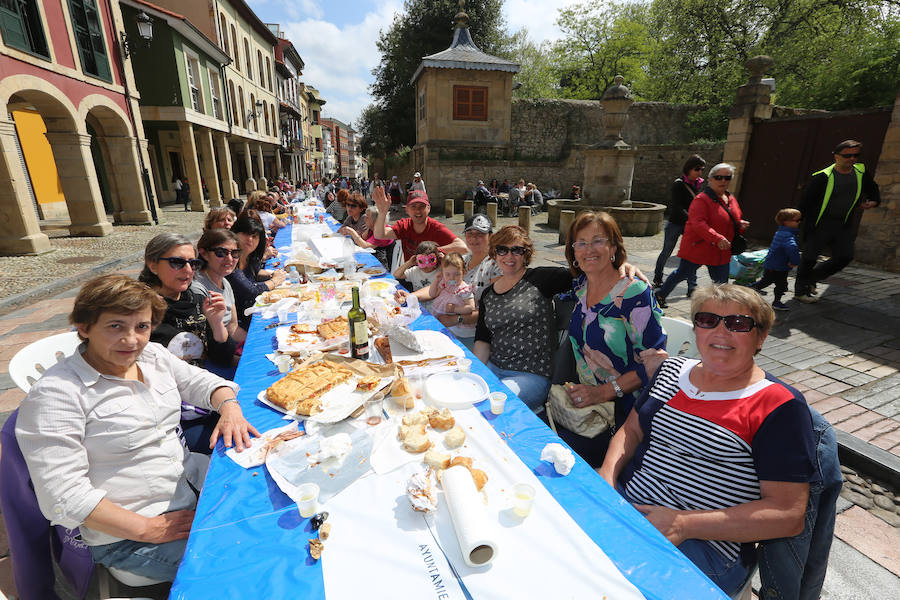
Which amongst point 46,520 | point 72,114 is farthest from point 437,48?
point 46,520

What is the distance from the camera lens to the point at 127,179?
13297 mm

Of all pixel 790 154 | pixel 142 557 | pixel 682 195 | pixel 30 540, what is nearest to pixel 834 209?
pixel 682 195

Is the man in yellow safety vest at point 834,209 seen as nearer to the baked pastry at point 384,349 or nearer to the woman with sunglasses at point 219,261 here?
the baked pastry at point 384,349

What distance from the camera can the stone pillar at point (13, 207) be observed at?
335 inches

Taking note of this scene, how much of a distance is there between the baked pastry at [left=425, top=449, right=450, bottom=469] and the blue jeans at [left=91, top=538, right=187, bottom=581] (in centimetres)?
111

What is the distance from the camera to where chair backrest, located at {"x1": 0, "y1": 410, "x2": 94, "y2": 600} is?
147 cm

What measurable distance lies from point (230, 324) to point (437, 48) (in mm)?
26424

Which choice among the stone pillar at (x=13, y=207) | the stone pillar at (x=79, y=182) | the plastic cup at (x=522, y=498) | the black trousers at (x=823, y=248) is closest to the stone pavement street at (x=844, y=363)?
the black trousers at (x=823, y=248)

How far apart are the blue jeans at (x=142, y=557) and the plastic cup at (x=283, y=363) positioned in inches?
38.6

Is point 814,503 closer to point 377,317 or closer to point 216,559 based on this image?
point 216,559

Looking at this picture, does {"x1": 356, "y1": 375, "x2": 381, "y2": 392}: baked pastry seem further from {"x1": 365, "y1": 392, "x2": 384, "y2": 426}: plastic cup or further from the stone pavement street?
the stone pavement street

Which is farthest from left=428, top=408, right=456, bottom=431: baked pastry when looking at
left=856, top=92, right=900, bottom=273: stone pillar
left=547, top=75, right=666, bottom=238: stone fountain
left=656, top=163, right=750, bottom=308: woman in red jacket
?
left=547, top=75, right=666, bottom=238: stone fountain

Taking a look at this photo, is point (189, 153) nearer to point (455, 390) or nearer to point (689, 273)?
point (689, 273)

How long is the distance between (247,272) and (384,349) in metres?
3.09
